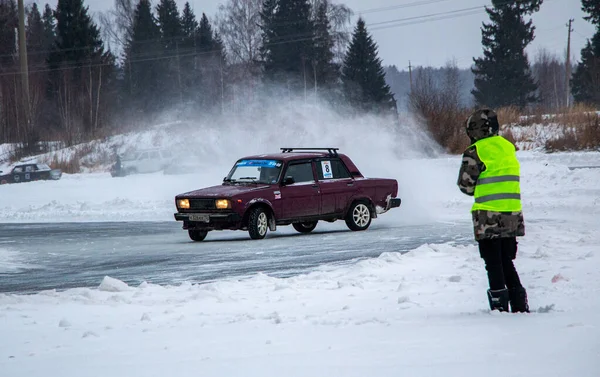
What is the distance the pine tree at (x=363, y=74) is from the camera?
221 ft

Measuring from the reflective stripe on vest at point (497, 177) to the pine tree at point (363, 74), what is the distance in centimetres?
5997

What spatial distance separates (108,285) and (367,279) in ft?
9.86

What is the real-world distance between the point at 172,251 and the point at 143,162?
31425 millimetres

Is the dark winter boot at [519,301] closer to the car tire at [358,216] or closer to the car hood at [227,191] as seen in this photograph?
the car hood at [227,191]

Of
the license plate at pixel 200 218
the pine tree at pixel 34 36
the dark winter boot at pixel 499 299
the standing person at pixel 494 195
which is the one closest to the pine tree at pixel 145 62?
the pine tree at pixel 34 36

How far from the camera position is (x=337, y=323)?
7.23m

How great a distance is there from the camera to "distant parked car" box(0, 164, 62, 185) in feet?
151

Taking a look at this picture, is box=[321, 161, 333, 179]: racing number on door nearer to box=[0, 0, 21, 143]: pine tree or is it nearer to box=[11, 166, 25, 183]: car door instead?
box=[11, 166, 25, 183]: car door

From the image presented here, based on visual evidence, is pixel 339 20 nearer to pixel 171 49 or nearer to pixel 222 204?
pixel 171 49

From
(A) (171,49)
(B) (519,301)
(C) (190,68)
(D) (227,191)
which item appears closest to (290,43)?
(C) (190,68)

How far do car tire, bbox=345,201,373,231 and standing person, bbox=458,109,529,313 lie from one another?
10.5m

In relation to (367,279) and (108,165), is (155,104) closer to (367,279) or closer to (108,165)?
(108,165)

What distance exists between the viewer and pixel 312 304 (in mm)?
8578

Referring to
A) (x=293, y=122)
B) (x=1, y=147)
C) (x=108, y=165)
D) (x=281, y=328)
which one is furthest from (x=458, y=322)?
(x=1, y=147)
